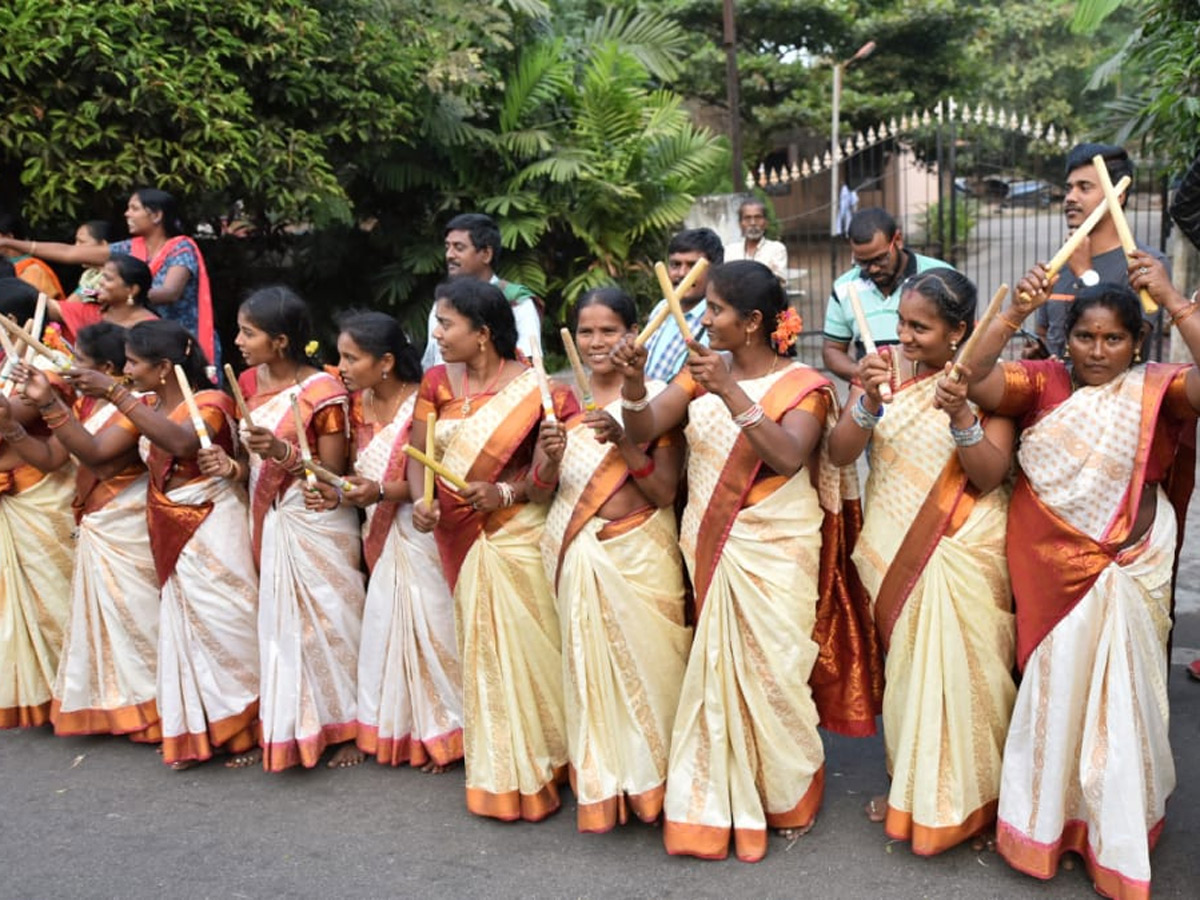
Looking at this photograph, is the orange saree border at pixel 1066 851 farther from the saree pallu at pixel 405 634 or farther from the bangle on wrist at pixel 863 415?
the saree pallu at pixel 405 634

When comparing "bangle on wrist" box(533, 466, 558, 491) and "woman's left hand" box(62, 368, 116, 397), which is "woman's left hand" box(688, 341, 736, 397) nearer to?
"bangle on wrist" box(533, 466, 558, 491)

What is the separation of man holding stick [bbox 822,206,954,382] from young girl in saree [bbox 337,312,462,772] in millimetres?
1708

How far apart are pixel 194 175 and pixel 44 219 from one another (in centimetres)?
88

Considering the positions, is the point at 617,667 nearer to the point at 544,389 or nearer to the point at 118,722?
the point at 544,389

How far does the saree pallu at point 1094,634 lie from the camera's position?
3170 millimetres

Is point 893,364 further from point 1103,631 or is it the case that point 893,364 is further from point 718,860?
point 718,860

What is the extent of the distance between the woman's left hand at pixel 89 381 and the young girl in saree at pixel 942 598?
92.5 inches

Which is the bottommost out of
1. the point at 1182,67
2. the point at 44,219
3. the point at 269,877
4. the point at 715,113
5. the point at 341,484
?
the point at 269,877

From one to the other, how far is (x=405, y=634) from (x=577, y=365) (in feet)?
4.53

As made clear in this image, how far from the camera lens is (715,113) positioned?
20.9 metres

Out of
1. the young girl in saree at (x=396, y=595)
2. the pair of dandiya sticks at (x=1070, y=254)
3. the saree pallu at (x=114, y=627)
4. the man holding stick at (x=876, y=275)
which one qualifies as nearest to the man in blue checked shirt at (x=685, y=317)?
the man holding stick at (x=876, y=275)

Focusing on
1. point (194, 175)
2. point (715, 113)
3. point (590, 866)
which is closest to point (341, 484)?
point (590, 866)

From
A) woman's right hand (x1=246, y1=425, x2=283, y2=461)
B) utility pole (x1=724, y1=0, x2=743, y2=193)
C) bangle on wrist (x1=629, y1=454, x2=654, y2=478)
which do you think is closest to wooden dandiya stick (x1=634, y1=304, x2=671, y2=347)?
bangle on wrist (x1=629, y1=454, x2=654, y2=478)

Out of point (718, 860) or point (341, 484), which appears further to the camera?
point (341, 484)
